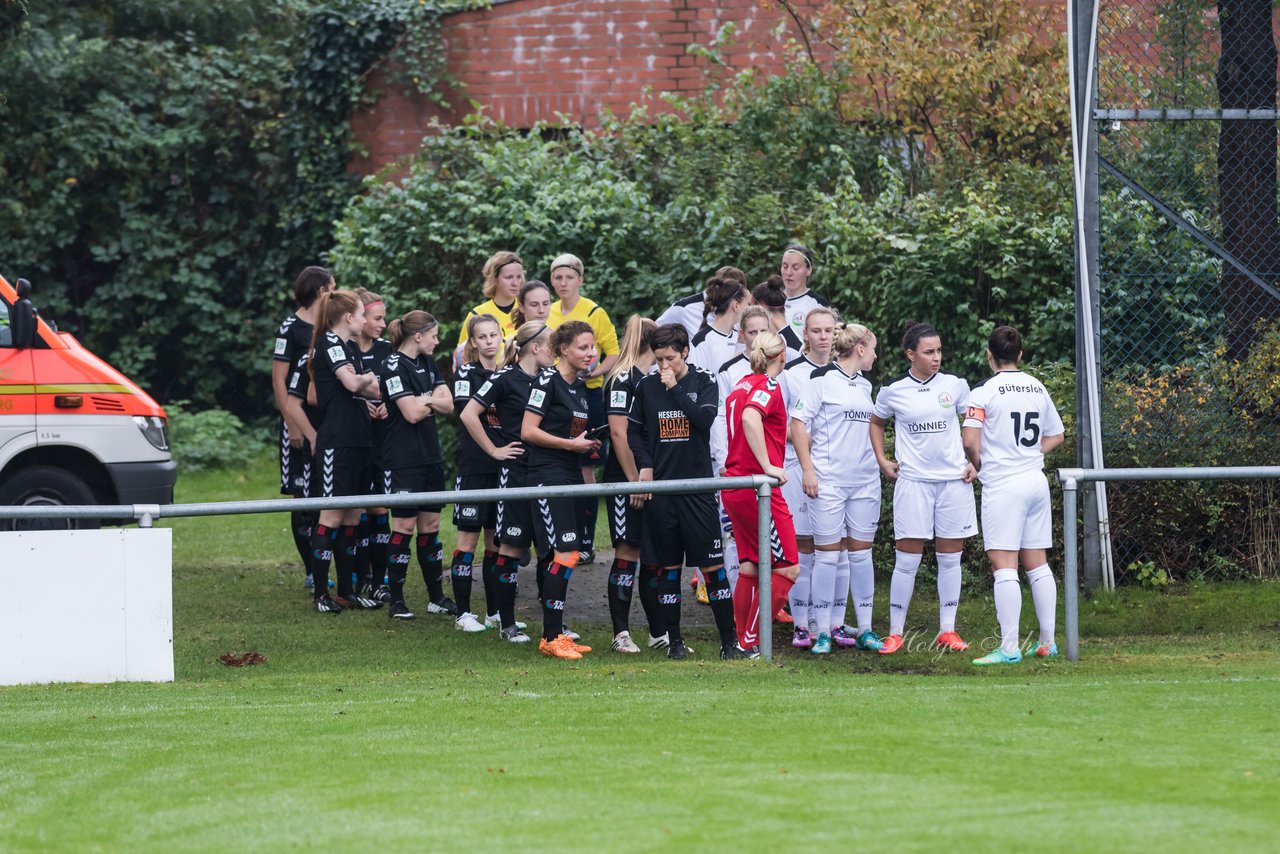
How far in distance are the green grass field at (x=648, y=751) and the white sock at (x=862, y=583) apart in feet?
1.09

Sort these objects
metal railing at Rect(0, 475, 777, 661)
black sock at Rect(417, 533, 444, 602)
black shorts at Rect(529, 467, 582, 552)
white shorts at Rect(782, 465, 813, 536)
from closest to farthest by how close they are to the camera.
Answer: metal railing at Rect(0, 475, 777, 661) < black shorts at Rect(529, 467, 582, 552) < white shorts at Rect(782, 465, 813, 536) < black sock at Rect(417, 533, 444, 602)

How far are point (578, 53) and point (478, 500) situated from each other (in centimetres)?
1090

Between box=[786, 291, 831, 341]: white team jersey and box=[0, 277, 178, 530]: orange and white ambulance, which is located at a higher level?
box=[786, 291, 831, 341]: white team jersey

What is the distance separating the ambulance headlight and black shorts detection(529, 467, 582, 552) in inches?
136

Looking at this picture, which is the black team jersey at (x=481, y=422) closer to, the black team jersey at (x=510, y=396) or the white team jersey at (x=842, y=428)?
the black team jersey at (x=510, y=396)

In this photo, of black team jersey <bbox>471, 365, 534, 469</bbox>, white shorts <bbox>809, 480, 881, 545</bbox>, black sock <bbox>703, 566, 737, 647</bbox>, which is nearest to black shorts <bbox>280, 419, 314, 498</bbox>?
black team jersey <bbox>471, 365, 534, 469</bbox>

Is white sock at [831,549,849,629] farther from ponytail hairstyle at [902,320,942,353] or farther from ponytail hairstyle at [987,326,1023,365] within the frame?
ponytail hairstyle at [987,326,1023,365]

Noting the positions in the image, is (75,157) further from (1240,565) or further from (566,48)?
(1240,565)

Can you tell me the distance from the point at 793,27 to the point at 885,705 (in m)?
11.8

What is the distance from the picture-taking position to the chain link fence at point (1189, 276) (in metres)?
10.8

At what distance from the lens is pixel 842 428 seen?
937 cm

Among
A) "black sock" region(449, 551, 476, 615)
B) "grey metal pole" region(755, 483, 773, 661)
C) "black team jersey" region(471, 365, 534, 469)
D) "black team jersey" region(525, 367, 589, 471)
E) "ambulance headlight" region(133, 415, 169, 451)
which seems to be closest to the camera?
"grey metal pole" region(755, 483, 773, 661)

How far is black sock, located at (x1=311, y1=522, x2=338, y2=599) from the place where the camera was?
10.5 meters

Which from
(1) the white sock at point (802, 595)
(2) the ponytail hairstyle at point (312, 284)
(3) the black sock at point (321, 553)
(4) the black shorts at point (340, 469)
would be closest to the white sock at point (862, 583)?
(1) the white sock at point (802, 595)
